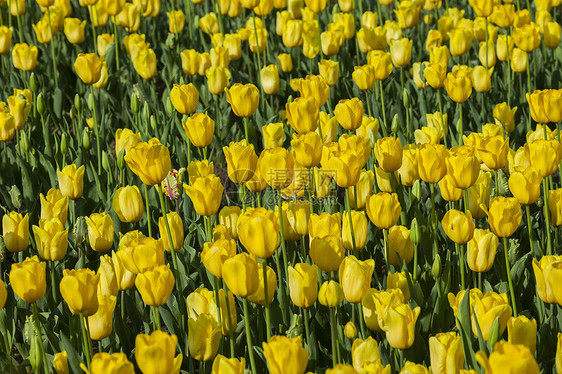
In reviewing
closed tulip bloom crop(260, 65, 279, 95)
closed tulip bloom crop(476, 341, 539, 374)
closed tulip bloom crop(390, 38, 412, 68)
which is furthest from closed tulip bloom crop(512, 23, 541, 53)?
closed tulip bloom crop(476, 341, 539, 374)

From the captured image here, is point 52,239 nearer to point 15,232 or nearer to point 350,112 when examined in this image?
point 15,232

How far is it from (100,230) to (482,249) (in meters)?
1.18

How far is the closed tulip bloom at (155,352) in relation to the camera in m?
1.68

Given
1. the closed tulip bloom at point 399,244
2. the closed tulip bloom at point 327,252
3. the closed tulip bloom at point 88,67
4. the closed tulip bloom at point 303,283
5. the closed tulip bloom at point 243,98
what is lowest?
the closed tulip bloom at point 399,244

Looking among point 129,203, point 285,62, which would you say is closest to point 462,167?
point 129,203

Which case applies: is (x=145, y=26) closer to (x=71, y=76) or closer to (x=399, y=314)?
(x=71, y=76)

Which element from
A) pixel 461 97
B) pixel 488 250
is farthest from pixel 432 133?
pixel 488 250

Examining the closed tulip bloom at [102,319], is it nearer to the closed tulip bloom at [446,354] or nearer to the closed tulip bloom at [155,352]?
the closed tulip bloom at [155,352]

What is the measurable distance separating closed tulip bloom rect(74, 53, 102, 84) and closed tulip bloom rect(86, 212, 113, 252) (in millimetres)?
1322

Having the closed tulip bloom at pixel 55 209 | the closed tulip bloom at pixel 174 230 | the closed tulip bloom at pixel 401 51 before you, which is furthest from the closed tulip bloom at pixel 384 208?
the closed tulip bloom at pixel 401 51

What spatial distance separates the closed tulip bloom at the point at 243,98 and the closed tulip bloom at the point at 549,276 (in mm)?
1261

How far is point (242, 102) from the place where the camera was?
3.06 metres

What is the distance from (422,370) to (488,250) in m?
0.72

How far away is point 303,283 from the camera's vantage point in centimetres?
214
